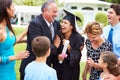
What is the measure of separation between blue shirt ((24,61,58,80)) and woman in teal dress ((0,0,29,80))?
22 centimetres

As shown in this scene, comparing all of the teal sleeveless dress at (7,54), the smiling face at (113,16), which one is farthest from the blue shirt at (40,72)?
the smiling face at (113,16)

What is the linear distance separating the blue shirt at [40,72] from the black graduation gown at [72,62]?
45.2 inches

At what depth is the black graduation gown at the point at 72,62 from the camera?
6.06m

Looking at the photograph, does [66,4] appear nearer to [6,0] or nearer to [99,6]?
[99,6]

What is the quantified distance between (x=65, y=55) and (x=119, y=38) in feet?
2.82

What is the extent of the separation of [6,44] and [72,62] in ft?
4.33

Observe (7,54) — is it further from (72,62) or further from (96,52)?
(96,52)

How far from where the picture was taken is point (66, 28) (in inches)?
→ 236

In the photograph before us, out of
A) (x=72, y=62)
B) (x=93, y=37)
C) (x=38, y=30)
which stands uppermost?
(x=38, y=30)

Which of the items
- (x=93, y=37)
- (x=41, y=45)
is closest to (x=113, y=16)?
(x=93, y=37)

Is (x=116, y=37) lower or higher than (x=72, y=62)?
higher

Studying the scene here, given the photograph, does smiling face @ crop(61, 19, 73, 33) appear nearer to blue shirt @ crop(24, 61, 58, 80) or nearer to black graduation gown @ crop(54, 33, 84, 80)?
black graduation gown @ crop(54, 33, 84, 80)

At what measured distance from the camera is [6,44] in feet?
16.8

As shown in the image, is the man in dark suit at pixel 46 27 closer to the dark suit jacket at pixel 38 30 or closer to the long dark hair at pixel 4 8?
the dark suit jacket at pixel 38 30
